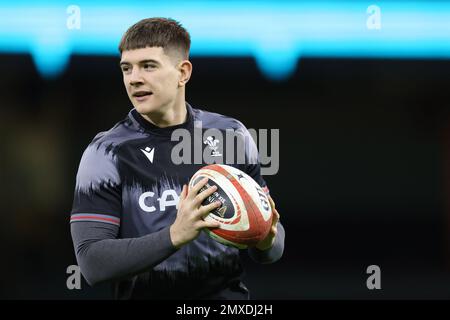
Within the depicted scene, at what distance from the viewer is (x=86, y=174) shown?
9.04 feet

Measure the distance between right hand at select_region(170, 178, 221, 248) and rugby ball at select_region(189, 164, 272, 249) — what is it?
0.03 m

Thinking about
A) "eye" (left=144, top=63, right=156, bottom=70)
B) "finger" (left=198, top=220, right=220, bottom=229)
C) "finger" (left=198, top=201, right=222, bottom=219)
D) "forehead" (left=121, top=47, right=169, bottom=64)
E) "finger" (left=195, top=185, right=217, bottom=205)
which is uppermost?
"forehead" (left=121, top=47, right=169, bottom=64)

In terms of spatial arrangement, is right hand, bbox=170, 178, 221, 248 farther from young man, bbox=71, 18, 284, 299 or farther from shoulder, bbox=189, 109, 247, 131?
shoulder, bbox=189, 109, 247, 131

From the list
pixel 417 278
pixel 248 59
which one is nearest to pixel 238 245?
pixel 248 59

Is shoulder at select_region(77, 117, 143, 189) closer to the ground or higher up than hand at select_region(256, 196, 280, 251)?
higher up

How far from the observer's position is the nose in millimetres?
2768

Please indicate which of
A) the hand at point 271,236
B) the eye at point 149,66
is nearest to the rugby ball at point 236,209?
the hand at point 271,236

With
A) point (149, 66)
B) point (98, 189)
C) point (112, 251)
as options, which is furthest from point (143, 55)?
point (112, 251)

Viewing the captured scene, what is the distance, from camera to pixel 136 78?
277 centimetres

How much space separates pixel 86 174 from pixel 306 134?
4.18m

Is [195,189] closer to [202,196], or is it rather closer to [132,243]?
[202,196]

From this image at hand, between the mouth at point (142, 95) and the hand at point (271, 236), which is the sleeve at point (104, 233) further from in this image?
the hand at point (271, 236)

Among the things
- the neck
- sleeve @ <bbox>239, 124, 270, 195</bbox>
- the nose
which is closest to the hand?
sleeve @ <bbox>239, 124, 270, 195</bbox>

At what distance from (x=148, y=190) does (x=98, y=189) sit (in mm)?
212
